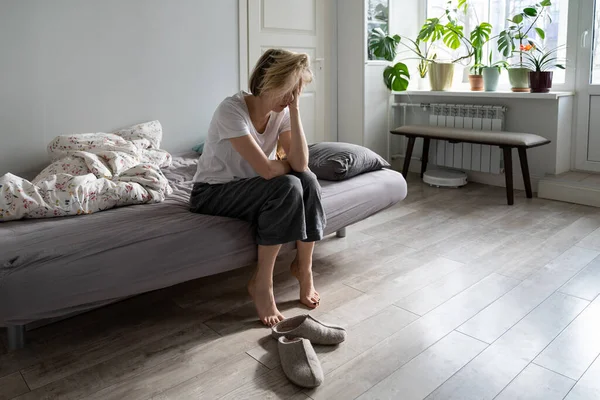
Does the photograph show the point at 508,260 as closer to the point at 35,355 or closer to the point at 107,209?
the point at 107,209

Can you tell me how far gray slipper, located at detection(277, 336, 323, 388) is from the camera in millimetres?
1624

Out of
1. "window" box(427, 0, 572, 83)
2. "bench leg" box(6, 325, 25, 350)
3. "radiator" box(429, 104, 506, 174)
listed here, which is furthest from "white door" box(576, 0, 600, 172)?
"bench leg" box(6, 325, 25, 350)

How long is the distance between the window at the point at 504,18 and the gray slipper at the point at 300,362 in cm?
318

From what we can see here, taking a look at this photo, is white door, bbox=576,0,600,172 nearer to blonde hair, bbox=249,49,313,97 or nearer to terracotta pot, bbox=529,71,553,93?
terracotta pot, bbox=529,71,553,93

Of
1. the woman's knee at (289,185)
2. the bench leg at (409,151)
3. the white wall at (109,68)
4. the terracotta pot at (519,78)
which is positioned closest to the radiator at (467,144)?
the terracotta pot at (519,78)

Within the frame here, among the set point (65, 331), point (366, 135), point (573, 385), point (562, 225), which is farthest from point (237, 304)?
point (366, 135)

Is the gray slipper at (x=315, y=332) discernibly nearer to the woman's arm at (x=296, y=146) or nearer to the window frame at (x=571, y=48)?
the woman's arm at (x=296, y=146)

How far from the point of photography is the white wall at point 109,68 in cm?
286

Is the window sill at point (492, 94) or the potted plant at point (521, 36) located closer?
the window sill at point (492, 94)

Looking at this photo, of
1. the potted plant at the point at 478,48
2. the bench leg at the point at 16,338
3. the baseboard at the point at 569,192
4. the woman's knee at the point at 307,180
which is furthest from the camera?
the potted plant at the point at 478,48

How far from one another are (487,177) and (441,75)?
0.90 m

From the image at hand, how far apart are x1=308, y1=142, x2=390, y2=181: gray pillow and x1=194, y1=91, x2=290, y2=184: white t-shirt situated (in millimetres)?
501

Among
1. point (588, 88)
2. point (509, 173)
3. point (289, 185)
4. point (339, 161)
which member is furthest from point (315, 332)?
point (588, 88)

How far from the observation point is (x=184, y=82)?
11.6 ft
